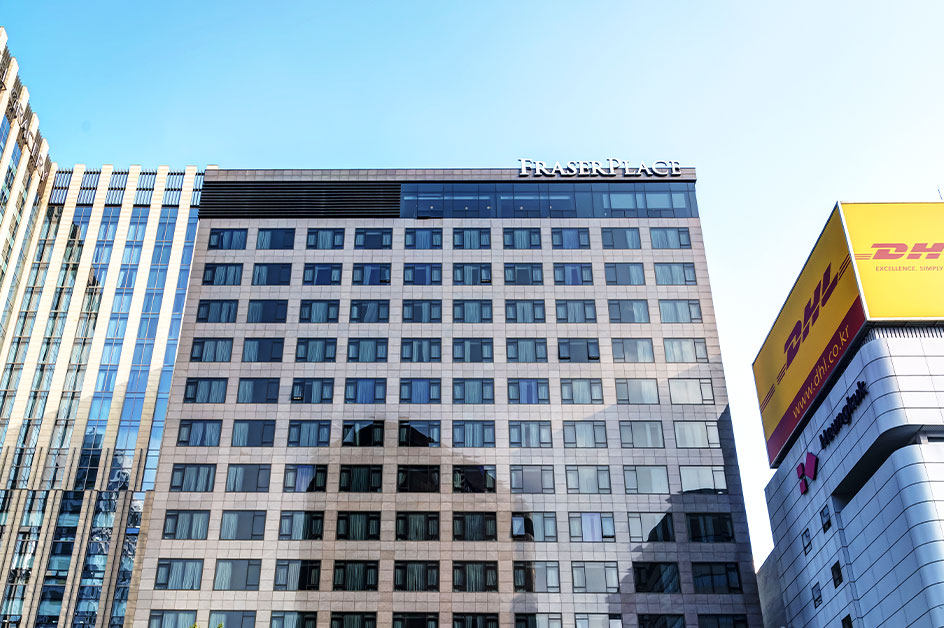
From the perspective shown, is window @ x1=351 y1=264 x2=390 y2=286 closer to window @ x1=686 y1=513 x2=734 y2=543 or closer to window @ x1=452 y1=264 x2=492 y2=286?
window @ x1=452 y1=264 x2=492 y2=286

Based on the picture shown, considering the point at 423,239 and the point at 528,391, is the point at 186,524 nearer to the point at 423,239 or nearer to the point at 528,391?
the point at 528,391

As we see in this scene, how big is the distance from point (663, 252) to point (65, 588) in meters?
68.2

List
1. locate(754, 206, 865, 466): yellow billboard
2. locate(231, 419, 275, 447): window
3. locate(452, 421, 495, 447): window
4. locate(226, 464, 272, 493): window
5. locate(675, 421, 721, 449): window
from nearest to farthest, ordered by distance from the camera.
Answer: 1. locate(754, 206, 865, 466): yellow billboard
2. locate(226, 464, 272, 493): window
3. locate(675, 421, 721, 449): window
4. locate(452, 421, 495, 447): window
5. locate(231, 419, 275, 447): window

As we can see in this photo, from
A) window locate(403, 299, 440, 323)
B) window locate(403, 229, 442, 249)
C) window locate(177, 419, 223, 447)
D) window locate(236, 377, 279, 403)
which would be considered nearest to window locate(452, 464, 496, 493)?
window locate(403, 299, 440, 323)

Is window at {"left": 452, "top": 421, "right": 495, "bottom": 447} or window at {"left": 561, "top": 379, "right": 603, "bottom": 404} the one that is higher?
window at {"left": 561, "top": 379, "right": 603, "bottom": 404}

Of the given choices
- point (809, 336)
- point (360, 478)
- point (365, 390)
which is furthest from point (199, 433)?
point (809, 336)

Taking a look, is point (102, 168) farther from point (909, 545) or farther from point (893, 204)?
point (909, 545)

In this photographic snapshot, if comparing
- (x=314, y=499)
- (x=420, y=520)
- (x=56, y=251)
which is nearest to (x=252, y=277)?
(x=314, y=499)

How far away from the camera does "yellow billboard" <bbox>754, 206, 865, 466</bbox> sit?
67250 mm

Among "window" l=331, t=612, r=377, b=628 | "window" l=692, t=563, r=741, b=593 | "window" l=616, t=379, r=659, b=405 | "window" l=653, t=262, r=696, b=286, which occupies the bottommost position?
"window" l=331, t=612, r=377, b=628

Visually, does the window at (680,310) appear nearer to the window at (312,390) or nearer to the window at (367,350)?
the window at (367,350)

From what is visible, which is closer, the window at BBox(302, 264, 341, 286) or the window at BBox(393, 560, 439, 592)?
the window at BBox(393, 560, 439, 592)

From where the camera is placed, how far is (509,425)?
7981cm

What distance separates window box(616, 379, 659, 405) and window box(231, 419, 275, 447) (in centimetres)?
3006
